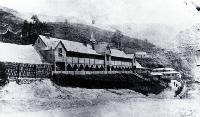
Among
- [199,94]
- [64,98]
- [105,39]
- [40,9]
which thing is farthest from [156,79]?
[40,9]

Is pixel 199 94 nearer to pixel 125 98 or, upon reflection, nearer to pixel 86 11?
pixel 125 98

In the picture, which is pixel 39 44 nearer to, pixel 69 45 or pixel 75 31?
pixel 69 45

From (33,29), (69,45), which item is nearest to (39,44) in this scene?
(33,29)

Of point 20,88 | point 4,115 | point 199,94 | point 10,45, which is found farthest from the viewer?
point 199,94

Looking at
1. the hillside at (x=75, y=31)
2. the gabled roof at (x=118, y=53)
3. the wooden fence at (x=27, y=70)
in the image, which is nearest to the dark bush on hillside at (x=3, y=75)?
the wooden fence at (x=27, y=70)

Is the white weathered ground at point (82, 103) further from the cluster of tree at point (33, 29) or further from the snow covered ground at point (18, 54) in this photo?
the cluster of tree at point (33, 29)

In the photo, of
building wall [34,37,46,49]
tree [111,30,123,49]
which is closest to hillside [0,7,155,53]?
tree [111,30,123,49]
